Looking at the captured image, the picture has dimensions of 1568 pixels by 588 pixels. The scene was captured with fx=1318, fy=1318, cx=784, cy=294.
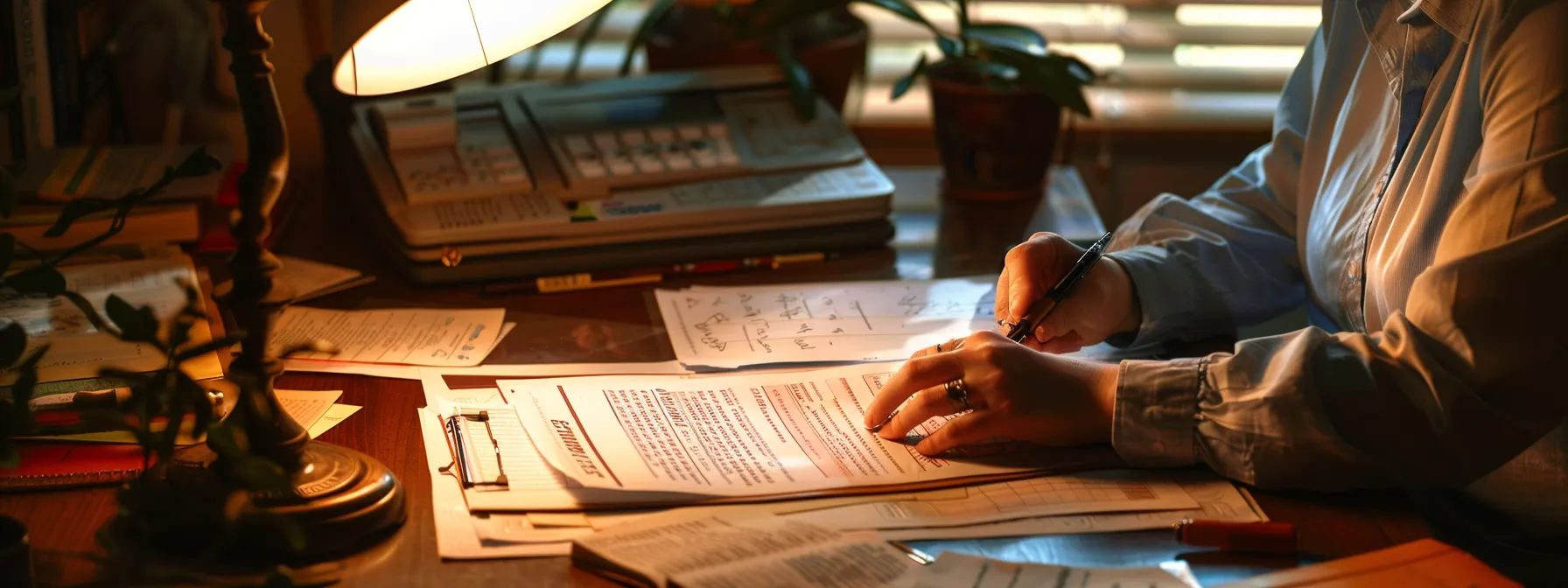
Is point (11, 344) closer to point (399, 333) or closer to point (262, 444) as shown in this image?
point (262, 444)

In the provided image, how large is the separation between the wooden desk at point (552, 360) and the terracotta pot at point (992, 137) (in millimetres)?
41

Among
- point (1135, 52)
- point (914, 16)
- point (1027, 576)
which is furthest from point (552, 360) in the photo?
point (1135, 52)

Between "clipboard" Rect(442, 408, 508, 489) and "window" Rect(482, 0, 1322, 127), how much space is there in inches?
39.5

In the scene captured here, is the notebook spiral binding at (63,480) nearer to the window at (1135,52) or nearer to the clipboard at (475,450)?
the clipboard at (475,450)

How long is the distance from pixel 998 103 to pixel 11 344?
1027 mm

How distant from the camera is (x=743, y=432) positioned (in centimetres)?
90

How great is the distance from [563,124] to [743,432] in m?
0.61

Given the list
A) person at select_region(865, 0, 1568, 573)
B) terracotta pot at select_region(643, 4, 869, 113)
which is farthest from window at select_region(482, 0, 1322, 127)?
person at select_region(865, 0, 1568, 573)

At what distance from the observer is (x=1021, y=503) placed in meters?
0.81

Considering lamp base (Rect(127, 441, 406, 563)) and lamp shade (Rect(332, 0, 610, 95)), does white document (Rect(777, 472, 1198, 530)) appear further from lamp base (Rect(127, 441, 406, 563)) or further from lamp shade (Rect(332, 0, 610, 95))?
lamp shade (Rect(332, 0, 610, 95))

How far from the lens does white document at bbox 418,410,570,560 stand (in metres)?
0.75

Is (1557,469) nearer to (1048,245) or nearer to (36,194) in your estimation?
(1048,245)

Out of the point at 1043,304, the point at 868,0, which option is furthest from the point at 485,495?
the point at 868,0

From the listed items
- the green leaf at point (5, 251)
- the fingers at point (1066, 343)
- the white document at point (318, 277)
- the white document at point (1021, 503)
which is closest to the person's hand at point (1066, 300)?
the fingers at point (1066, 343)
